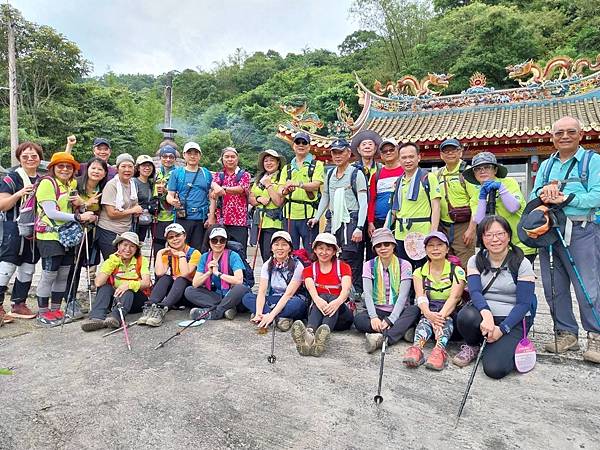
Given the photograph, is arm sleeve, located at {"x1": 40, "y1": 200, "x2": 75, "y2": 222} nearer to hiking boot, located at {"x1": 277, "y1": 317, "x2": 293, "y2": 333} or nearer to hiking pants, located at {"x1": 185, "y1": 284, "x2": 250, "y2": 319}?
hiking pants, located at {"x1": 185, "y1": 284, "x2": 250, "y2": 319}

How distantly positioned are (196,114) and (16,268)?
36.9 m

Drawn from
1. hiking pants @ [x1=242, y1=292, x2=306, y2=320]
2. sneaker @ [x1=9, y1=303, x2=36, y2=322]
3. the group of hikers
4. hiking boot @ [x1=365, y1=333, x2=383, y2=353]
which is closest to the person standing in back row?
the group of hikers

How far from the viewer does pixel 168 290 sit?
15.4 feet

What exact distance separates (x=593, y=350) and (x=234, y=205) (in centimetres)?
390

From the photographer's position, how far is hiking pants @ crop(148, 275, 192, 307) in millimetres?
4562

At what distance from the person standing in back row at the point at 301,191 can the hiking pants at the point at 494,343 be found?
2.14 meters

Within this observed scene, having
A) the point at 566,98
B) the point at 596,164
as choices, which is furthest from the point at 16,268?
the point at 566,98

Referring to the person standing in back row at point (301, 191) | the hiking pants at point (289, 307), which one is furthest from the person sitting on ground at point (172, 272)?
the person standing in back row at point (301, 191)

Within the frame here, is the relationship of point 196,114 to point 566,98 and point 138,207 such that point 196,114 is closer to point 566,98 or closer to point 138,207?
point 566,98

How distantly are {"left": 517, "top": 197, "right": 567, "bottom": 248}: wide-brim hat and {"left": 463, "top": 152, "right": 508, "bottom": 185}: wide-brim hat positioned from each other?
1.73 ft

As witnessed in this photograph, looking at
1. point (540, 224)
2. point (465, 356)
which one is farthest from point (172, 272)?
point (540, 224)

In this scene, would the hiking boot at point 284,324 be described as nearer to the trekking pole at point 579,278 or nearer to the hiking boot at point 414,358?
the hiking boot at point 414,358

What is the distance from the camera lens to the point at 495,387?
299 centimetres

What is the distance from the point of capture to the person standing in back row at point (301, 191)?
4.91 metres
